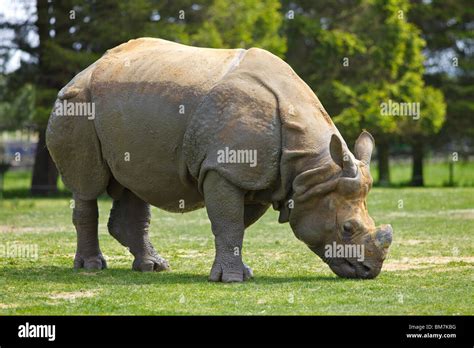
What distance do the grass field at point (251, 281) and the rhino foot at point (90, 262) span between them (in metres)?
0.16

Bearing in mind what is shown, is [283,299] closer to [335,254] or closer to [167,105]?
[335,254]

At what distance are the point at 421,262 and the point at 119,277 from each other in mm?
4169

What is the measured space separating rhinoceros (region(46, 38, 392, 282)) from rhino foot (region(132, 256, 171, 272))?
3cm

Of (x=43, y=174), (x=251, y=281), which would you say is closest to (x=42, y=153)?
(x=43, y=174)

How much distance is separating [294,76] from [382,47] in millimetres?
24615

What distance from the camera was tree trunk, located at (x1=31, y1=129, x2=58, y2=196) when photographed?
3161 centimetres

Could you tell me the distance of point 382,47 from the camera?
3597 cm

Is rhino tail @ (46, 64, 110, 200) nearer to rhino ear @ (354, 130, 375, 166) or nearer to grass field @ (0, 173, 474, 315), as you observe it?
grass field @ (0, 173, 474, 315)

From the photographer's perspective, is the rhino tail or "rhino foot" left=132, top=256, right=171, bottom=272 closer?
the rhino tail

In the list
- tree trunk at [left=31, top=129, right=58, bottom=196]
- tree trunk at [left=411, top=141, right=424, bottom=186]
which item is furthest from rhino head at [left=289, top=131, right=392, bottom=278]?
tree trunk at [left=411, top=141, right=424, bottom=186]

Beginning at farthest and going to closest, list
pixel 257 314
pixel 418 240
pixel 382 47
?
pixel 382 47 → pixel 418 240 → pixel 257 314

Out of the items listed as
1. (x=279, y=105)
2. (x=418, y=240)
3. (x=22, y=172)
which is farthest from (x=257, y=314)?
(x=22, y=172)

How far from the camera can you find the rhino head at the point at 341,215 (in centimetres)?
1125

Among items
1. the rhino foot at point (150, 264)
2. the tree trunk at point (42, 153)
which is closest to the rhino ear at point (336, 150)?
the rhino foot at point (150, 264)
